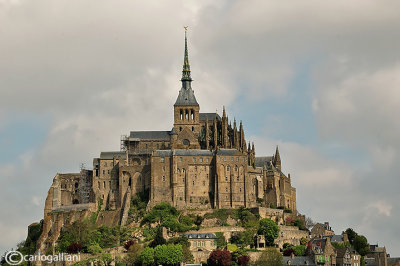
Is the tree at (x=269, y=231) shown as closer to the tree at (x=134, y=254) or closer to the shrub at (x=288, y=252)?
the shrub at (x=288, y=252)

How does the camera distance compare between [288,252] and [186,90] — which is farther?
[186,90]

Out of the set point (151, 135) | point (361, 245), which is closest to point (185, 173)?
point (151, 135)

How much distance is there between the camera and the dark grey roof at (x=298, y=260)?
10600cm

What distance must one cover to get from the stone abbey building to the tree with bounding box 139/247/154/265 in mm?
14105

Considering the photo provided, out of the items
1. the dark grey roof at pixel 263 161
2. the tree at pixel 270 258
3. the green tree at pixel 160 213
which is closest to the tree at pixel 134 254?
the green tree at pixel 160 213

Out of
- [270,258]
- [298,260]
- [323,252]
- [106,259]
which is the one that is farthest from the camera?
[106,259]

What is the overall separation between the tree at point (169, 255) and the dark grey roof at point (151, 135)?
28.2m

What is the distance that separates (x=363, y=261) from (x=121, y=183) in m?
34.8

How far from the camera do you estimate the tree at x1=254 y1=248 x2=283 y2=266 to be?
340ft

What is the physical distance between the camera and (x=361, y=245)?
117875 millimetres

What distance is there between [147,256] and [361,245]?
3028cm

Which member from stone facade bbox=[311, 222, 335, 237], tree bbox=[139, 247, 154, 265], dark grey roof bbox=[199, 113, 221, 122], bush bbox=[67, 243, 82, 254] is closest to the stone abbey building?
dark grey roof bbox=[199, 113, 221, 122]

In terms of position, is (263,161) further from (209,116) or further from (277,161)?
(209,116)

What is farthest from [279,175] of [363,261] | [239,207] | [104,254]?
[104,254]
